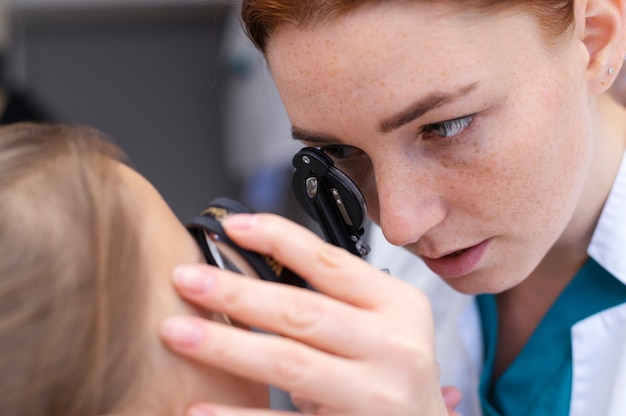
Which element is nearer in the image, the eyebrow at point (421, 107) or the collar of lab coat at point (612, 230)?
the eyebrow at point (421, 107)

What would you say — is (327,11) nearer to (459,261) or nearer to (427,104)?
(427,104)

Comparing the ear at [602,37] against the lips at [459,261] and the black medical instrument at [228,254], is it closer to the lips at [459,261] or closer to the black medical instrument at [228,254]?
the lips at [459,261]

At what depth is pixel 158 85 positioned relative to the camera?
2570mm

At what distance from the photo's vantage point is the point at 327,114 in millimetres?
804

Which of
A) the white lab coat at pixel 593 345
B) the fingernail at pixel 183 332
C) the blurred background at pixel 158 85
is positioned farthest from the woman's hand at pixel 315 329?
the blurred background at pixel 158 85

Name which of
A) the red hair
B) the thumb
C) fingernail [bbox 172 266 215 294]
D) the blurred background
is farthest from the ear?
the blurred background

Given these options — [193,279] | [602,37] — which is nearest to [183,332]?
[193,279]

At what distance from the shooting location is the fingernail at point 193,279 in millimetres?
597

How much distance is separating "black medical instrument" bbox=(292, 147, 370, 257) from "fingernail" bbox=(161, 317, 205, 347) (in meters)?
0.35

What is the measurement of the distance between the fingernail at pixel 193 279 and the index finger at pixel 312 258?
0.14ft

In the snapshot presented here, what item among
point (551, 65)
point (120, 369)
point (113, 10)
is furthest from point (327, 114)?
point (113, 10)

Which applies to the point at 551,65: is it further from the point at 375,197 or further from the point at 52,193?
the point at 52,193

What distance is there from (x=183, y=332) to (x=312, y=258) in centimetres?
12

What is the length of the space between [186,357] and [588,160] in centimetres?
55
